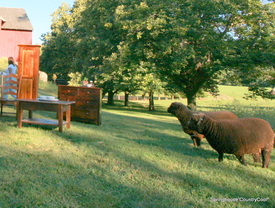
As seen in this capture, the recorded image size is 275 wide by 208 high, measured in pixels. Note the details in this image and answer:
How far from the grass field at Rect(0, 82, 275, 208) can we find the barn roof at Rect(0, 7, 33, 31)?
34305 millimetres

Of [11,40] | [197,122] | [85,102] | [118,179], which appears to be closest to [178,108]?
[197,122]

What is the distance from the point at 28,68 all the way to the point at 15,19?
3491 centimetres

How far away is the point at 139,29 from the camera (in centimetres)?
2002

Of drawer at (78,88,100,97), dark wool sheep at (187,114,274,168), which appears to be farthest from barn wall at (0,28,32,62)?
dark wool sheep at (187,114,274,168)

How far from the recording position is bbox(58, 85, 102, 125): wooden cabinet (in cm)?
987

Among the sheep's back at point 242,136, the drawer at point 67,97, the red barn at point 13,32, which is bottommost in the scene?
the sheep's back at point 242,136

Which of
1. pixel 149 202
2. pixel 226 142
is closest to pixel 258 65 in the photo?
pixel 226 142

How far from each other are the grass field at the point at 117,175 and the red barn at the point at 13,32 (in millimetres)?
32978

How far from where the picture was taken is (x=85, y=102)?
10016 mm

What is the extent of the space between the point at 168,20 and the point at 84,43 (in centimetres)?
1132

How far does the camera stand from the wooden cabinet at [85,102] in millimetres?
9867

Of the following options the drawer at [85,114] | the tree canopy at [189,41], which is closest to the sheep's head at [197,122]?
the drawer at [85,114]

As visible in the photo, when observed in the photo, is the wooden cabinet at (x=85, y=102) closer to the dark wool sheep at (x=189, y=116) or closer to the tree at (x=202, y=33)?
the dark wool sheep at (x=189, y=116)

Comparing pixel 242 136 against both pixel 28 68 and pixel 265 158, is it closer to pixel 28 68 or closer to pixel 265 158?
pixel 265 158
